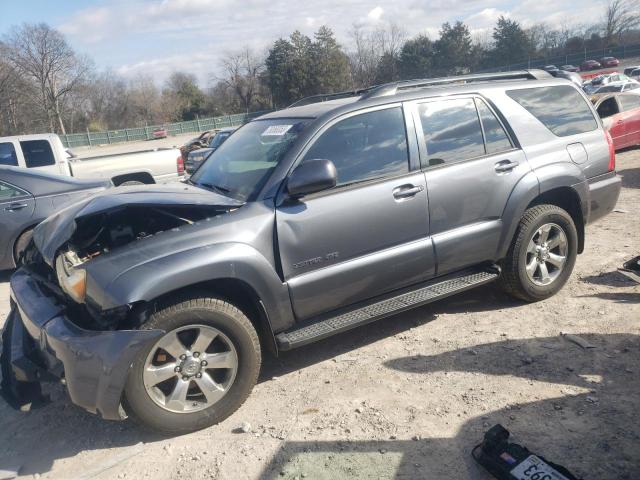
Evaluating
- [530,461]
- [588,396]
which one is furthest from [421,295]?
[530,461]

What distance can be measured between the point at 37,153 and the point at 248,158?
7986 mm

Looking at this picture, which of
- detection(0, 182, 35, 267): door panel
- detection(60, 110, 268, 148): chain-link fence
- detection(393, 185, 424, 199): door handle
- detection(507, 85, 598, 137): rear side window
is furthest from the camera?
detection(60, 110, 268, 148): chain-link fence

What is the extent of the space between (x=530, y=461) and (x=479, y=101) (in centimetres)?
290

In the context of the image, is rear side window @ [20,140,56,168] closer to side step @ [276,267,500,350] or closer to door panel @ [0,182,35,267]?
door panel @ [0,182,35,267]

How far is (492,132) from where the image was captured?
14.3 ft

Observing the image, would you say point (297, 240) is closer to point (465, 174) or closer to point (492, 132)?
point (465, 174)

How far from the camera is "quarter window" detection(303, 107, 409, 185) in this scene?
372 cm

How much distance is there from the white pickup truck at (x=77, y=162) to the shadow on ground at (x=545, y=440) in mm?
8077

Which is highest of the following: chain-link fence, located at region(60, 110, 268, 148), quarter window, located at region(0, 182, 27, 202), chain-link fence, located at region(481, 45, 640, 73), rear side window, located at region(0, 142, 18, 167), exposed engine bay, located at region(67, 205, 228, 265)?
chain-link fence, located at region(481, 45, 640, 73)

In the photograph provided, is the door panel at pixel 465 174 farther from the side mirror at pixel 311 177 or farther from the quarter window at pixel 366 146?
the side mirror at pixel 311 177

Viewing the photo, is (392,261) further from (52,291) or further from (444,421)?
(52,291)

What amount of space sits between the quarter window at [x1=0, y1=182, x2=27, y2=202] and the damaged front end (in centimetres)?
330

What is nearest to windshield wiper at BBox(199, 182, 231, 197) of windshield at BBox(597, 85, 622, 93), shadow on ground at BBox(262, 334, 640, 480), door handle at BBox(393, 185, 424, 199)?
door handle at BBox(393, 185, 424, 199)

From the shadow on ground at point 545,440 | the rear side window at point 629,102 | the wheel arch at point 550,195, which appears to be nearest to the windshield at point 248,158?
the shadow on ground at point 545,440
